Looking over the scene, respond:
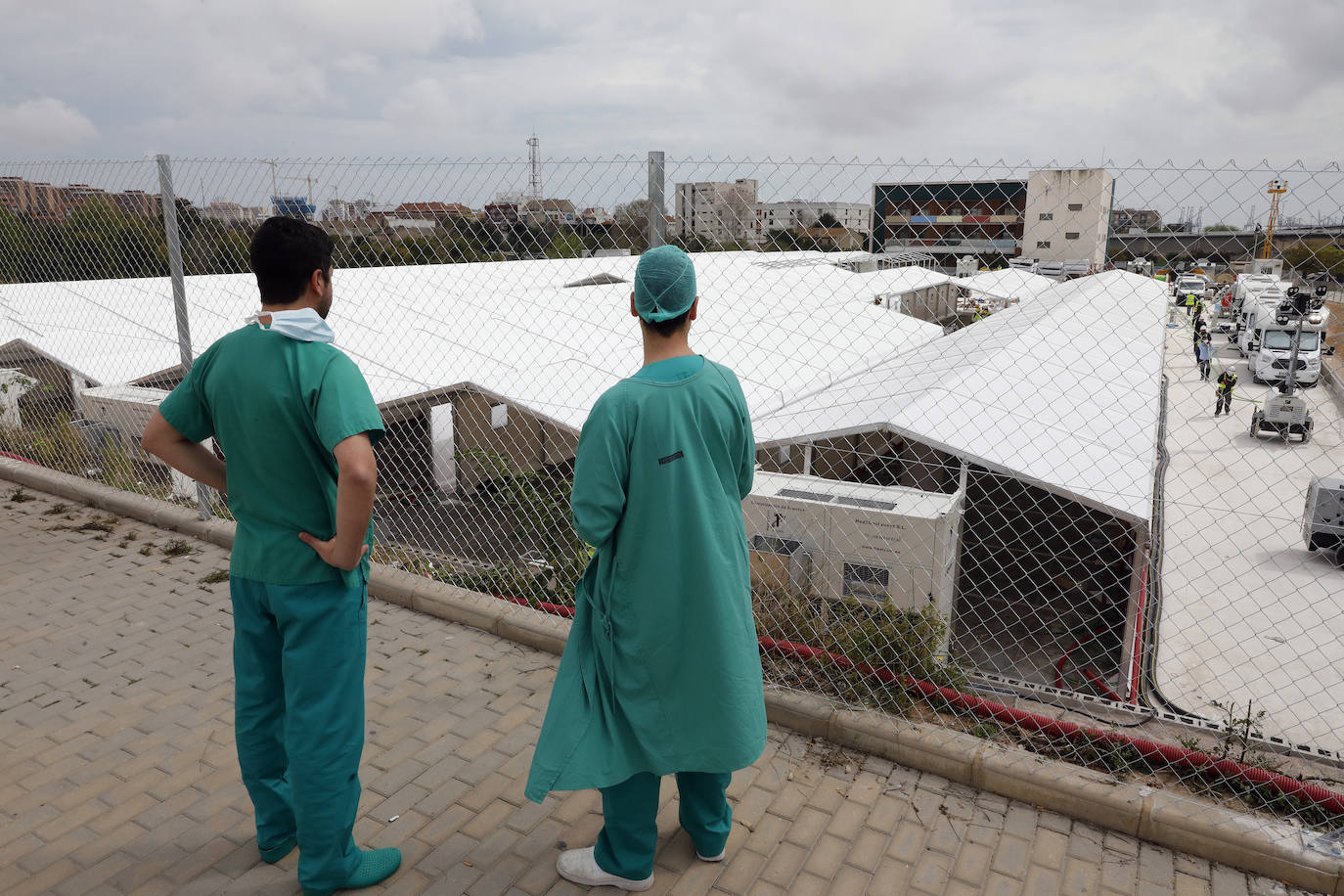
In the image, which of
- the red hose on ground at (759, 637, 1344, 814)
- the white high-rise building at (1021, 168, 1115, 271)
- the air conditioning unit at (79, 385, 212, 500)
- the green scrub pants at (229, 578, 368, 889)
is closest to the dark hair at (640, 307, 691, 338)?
the green scrub pants at (229, 578, 368, 889)

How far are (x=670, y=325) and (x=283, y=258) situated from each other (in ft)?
3.29

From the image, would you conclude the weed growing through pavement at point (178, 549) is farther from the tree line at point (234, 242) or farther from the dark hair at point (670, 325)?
the dark hair at point (670, 325)

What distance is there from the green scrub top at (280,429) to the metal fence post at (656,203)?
A: 1.56 m

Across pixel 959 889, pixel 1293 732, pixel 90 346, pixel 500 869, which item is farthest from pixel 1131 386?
pixel 90 346

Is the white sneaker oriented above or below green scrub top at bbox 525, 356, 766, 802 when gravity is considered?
below

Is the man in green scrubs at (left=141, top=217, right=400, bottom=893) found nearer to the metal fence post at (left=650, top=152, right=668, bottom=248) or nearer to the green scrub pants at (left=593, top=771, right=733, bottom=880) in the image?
the green scrub pants at (left=593, top=771, right=733, bottom=880)

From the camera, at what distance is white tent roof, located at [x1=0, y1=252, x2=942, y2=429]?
12.5m

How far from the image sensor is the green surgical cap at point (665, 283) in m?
2.12

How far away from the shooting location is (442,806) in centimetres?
294

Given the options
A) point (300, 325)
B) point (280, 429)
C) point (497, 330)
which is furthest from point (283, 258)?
point (497, 330)

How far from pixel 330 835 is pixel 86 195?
6.36 metres

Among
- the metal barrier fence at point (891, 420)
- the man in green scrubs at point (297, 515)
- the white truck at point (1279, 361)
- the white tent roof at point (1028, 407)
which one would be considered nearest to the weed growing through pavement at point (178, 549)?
the metal barrier fence at point (891, 420)

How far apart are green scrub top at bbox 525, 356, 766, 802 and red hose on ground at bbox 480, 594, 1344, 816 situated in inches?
53.4

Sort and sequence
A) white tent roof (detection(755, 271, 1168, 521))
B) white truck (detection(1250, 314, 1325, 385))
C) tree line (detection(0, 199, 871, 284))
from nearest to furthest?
tree line (detection(0, 199, 871, 284)) → white tent roof (detection(755, 271, 1168, 521)) → white truck (detection(1250, 314, 1325, 385))
